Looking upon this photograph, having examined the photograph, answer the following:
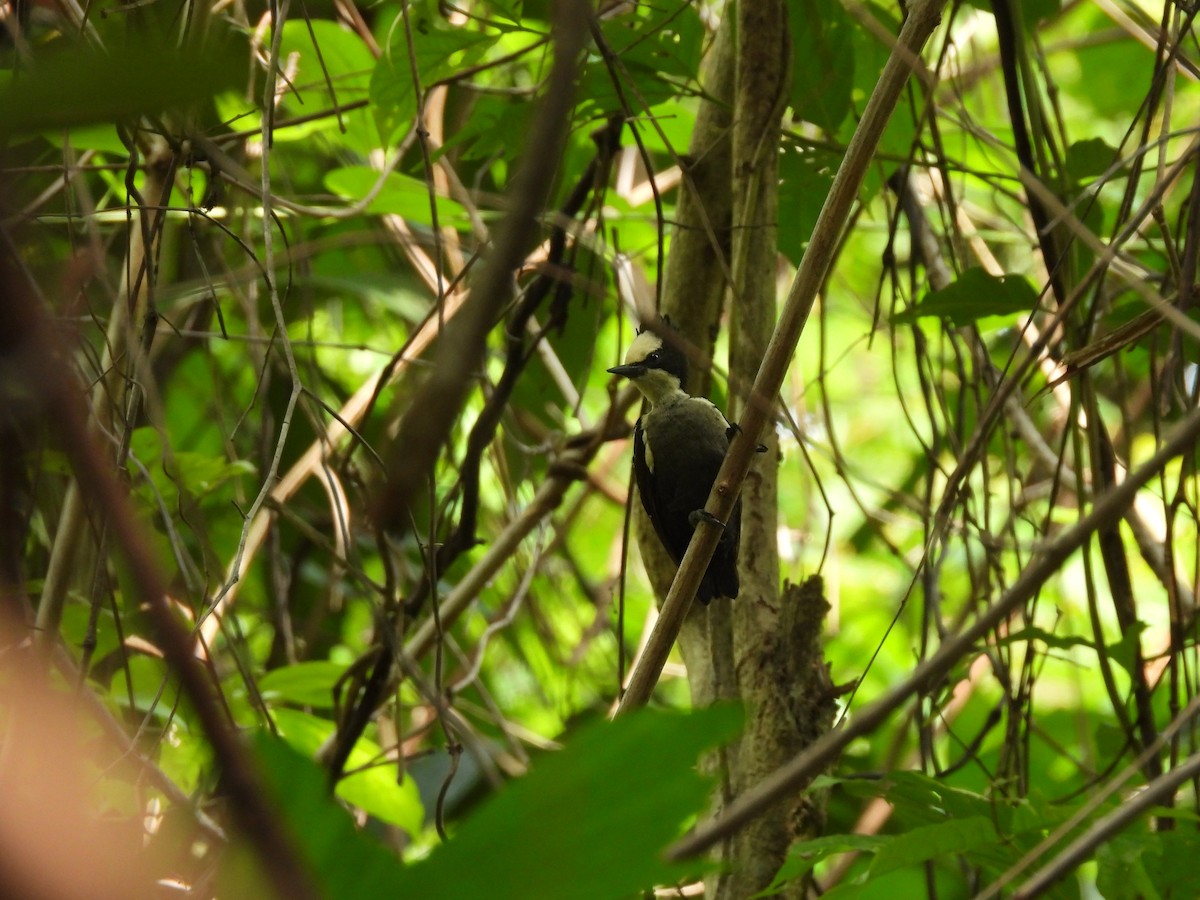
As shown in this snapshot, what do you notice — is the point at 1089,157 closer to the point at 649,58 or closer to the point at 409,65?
the point at 649,58

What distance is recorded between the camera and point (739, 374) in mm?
1960

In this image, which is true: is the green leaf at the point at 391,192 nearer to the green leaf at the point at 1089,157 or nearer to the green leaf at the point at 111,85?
the green leaf at the point at 1089,157

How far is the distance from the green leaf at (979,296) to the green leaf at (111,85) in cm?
170

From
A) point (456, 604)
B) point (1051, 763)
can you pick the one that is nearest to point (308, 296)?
point (456, 604)

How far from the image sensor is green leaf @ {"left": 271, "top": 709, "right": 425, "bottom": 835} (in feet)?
7.60

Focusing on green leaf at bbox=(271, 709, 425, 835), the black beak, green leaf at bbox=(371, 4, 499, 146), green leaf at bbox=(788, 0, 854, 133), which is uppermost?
green leaf at bbox=(371, 4, 499, 146)

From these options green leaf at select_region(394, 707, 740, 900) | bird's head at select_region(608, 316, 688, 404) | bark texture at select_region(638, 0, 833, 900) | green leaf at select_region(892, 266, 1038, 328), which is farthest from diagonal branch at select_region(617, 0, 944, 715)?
bird's head at select_region(608, 316, 688, 404)

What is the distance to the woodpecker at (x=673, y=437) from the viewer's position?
257 cm

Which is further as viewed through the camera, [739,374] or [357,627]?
[357,627]

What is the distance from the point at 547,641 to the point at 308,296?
124cm

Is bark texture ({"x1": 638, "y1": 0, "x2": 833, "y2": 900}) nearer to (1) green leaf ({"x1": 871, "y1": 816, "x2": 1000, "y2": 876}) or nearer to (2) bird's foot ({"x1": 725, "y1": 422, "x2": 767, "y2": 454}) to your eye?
(2) bird's foot ({"x1": 725, "y1": 422, "x2": 767, "y2": 454})

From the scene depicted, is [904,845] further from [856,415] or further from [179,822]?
[856,415]

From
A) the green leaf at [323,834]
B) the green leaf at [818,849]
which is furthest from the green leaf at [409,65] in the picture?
the green leaf at [323,834]

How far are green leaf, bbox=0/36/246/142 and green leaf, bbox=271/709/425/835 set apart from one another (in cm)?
207
